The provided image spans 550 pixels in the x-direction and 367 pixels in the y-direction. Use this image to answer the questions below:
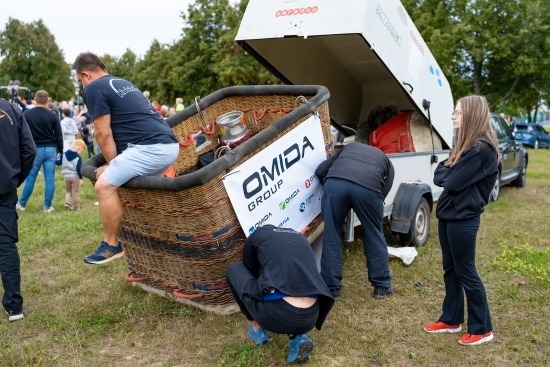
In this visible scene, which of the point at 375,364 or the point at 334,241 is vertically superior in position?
the point at 334,241

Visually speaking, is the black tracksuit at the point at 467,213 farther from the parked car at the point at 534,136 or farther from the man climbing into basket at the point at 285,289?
the parked car at the point at 534,136

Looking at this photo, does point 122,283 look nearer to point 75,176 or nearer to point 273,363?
point 273,363

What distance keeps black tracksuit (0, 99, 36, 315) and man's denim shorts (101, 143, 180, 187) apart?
1077 mm

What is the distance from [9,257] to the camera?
4.65 meters

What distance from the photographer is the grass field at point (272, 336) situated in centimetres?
397

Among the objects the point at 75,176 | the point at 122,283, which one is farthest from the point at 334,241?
the point at 75,176

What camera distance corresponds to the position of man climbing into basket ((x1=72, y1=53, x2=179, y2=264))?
4137 millimetres

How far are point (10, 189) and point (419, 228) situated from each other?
15.5 feet

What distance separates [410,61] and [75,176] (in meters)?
5.99

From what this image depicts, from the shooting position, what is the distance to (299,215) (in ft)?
16.4

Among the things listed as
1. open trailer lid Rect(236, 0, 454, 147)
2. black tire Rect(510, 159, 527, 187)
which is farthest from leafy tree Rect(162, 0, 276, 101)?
open trailer lid Rect(236, 0, 454, 147)

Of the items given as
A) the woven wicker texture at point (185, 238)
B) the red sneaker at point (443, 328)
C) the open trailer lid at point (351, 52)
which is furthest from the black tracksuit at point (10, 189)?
the red sneaker at point (443, 328)

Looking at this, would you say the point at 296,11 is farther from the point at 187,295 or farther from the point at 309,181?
the point at 187,295

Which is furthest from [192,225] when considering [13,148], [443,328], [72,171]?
[72,171]
